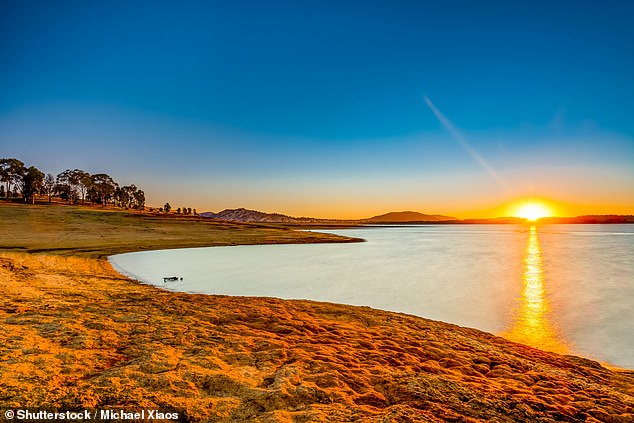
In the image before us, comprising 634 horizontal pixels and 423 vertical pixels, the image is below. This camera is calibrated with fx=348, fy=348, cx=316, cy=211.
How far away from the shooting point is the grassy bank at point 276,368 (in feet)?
17.7

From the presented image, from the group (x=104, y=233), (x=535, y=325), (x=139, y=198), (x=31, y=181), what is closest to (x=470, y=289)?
(x=535, y=325)

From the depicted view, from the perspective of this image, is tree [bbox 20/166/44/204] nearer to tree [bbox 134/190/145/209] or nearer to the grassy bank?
tree [bbox 134/190/145/209]

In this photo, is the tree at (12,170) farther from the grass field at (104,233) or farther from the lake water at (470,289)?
the lake water at (470,289)

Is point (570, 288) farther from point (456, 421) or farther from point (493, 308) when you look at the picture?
point (456, 421)

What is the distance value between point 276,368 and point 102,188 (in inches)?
5879

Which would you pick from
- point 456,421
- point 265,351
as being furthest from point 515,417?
point 265,351

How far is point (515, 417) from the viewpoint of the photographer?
5570 mm

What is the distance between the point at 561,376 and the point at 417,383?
3.88 m

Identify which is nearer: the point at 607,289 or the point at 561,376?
the point at 561,376

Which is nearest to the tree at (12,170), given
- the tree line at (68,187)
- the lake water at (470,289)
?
the tree line at (68,187)

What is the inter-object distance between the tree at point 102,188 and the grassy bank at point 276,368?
458ft

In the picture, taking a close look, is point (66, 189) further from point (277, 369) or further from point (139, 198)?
point (277, 369)

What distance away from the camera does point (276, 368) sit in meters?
7.02

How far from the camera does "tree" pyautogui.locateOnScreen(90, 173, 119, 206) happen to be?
130875 mm
